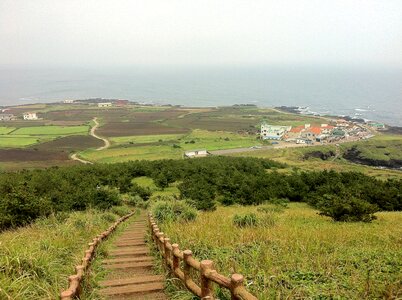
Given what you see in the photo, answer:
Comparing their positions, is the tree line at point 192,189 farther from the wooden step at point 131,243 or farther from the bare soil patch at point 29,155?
the bare soil patch at point 29,155

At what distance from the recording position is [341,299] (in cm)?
449

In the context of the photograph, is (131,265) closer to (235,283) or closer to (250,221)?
(235,283)

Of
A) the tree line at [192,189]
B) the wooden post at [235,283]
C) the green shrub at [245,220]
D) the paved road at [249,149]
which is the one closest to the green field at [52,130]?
the paved road at [249,149]

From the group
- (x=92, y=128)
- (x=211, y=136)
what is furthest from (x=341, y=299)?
(x=92, y=128)

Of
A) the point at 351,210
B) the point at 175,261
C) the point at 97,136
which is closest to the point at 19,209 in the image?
the point at 175,261

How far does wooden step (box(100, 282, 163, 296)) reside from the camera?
5.36 m

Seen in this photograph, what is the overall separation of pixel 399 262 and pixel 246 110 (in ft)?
418

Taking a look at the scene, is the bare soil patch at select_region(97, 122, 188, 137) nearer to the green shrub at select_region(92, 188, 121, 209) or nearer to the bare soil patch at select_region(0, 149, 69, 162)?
the bare soil patch at select_region(0, 149, 69, 162)

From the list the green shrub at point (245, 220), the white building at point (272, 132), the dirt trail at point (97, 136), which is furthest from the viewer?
the white building at point (272, 132)

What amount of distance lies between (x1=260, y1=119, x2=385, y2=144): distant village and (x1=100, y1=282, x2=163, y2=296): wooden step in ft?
248

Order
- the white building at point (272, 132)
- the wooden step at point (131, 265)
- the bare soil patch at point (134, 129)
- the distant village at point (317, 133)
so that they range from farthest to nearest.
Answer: the bare soil patch at point (134, 129), the white building at point (272, 132), the distant village at point (317, 133), the wooden step at point (131, 265)

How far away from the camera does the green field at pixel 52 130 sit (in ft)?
272

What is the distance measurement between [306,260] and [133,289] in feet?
10.2

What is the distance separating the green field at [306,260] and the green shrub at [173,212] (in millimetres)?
3881
